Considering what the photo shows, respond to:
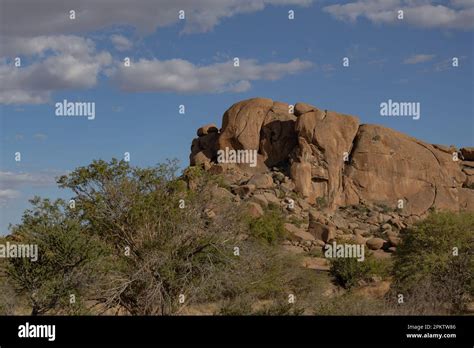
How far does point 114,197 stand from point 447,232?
13.9 meters

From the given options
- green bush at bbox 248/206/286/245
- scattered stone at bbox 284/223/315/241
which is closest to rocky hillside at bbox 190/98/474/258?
scattered stone at bbox 284/223/315/241

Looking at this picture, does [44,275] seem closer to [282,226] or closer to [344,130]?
[282,226]

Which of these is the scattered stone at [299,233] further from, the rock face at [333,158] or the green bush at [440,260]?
the green bush at [440,260]

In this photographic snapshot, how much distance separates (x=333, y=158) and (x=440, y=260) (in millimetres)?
41433

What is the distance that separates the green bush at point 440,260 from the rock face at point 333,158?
35626 mm

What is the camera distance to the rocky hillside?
62.9 meters

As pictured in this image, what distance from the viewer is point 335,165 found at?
65062 mm

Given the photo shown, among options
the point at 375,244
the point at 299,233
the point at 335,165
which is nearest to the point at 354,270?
the point at 375,244

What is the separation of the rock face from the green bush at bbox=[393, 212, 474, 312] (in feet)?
117

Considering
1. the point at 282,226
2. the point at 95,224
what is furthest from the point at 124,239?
the point at 282,226

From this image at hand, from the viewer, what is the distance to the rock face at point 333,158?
63.9 m

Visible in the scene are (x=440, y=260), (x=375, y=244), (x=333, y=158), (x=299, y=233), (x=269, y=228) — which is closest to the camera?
(x=440, y=260)

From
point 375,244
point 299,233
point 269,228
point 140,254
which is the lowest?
point 375,244

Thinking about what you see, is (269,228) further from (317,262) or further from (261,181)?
(261,181)
